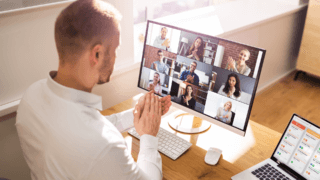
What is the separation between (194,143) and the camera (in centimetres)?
131

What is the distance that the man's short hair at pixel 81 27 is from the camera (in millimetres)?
809

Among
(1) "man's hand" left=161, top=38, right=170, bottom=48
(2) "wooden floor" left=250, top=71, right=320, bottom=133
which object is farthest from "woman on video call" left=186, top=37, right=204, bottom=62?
(2) "wooden floor" left=250, top=71, right=320, bottom=133

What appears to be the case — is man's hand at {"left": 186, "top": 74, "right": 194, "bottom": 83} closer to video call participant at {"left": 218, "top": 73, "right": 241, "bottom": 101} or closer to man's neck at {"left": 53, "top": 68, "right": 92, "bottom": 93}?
video call participant at {"left": 218, "top": 73, "right": 241, "bottom": 101}

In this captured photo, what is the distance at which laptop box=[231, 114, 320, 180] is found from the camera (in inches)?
40.4

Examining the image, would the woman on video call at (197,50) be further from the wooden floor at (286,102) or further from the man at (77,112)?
the wooden floor at (286,102)

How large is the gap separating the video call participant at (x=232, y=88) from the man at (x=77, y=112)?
0.49 m

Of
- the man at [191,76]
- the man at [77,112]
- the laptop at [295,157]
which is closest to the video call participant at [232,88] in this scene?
the man at [191,76]

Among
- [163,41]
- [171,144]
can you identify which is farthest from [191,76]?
[171,144]

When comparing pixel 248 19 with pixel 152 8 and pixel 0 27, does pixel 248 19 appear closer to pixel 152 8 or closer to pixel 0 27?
pixel 152 8

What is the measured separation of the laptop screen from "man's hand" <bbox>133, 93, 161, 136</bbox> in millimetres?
506

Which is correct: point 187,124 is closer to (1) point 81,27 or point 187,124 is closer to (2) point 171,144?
(2) point 171,144

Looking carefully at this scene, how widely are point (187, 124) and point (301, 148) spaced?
0.55m

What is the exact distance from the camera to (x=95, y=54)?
2.79 ft

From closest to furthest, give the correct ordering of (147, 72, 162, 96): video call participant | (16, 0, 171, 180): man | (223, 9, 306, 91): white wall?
(16, 0, 171, 180): man < (147, 72, 162, 96): video call participant < (223, 9, 306, 91): white wall
